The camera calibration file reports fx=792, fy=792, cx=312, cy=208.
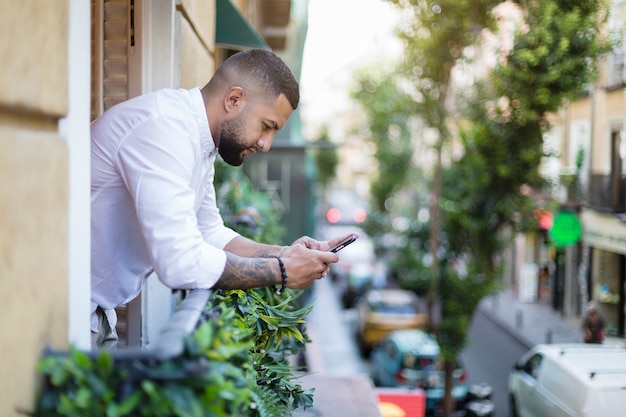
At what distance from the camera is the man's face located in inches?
112

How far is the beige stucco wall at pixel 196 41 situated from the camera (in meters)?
4.82

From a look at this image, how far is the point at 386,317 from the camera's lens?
68.0ft

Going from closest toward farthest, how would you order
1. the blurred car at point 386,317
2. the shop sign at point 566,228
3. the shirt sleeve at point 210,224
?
the shirt sleeve at point 210,224
the blurred car at point 386,317
the shop sign at point 566,228

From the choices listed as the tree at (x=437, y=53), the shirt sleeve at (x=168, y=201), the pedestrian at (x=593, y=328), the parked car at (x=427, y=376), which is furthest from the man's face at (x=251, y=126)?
the parked car at (x=427, y=376)

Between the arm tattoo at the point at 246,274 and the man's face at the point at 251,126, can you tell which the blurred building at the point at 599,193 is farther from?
the arm tattoo at the point at 246,274

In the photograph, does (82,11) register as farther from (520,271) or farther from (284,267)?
(520,271)

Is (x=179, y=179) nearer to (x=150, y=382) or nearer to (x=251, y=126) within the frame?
(x=251, y=126)

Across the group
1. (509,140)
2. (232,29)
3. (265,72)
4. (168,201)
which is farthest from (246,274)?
(509,140)

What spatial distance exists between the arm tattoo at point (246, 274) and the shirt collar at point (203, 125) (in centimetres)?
44

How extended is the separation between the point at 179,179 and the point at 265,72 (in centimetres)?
61

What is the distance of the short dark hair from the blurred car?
57.4ft

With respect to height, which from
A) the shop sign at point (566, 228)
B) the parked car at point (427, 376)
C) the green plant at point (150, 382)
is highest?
the green plant at point (150, 382)

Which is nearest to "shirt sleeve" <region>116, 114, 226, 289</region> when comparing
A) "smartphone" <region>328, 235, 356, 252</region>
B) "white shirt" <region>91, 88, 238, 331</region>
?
"white shirt" <region>91, 88, 238, 331</region>

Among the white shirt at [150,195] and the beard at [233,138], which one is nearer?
the white shirt at [150,195]
